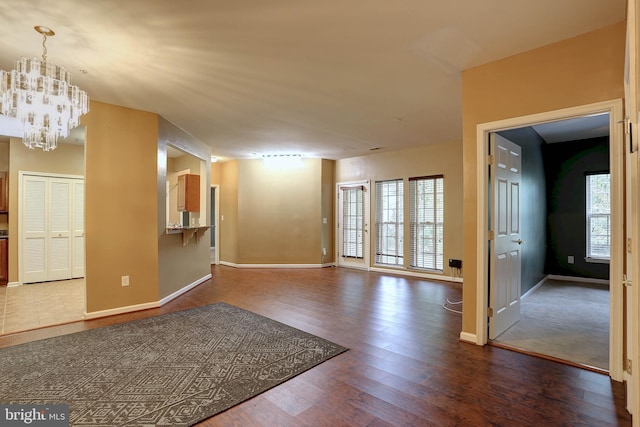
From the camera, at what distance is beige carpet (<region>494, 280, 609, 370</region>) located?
277 centimetres

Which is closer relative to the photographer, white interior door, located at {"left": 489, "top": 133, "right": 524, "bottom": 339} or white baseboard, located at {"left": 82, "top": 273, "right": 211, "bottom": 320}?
white interior door, located at {"left": 489, "top": 133, "right": 524, "bottom": 339}

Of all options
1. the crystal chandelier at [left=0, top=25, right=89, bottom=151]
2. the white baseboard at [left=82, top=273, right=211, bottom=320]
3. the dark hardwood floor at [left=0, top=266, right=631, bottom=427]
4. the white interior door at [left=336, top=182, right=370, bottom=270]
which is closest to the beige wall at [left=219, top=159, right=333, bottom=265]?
the white interior door at [left=336, top=182, right=370, bottom=270]

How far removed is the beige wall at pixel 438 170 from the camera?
5848mm

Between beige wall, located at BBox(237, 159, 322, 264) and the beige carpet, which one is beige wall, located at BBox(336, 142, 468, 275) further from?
the beige carpet

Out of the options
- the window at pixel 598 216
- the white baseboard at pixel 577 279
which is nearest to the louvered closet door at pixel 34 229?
the white baseboard at pixel 577 279

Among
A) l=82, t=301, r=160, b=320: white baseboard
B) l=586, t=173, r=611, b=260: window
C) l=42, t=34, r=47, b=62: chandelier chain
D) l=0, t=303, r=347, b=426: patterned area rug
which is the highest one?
l=42, t=34, r=47, b=62: chandelier chain

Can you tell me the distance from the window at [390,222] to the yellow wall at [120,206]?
15.0 ft

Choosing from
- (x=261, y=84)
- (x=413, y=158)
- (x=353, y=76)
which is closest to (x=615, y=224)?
(x=353, y=76)

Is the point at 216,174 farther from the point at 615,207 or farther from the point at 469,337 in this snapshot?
the point at 615,207

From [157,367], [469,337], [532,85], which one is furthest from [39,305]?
[532,85]

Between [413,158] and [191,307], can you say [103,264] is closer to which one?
[191,307]

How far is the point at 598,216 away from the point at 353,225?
15.4 ft

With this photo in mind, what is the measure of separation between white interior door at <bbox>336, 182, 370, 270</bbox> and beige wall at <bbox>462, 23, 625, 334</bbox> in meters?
4.20

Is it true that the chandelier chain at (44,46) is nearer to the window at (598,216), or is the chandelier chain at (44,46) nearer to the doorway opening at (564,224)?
the doorway opening at (564,224)
